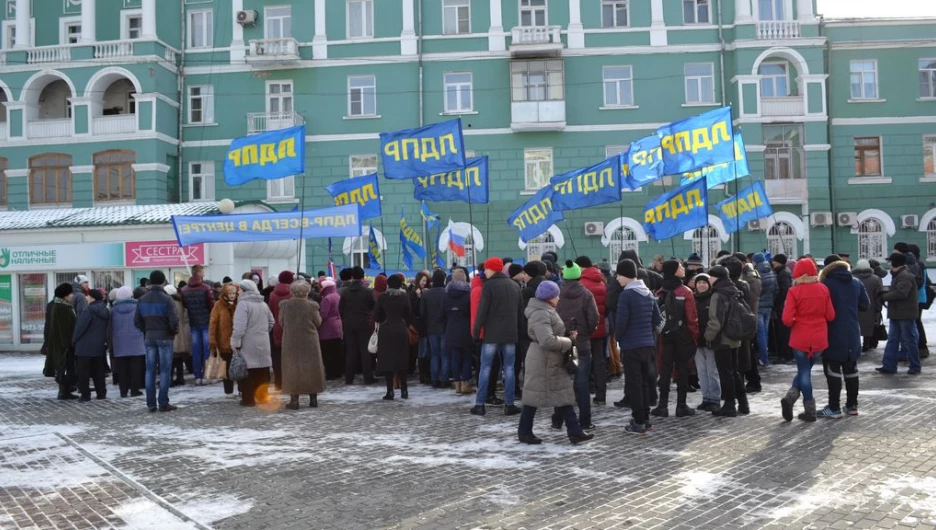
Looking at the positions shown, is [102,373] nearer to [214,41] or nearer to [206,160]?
[206,160]

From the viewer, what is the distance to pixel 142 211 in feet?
73.9

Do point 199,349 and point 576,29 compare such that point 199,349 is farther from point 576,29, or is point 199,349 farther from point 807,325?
point 576,29

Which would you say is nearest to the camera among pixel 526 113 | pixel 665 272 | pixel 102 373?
pixel 665 272

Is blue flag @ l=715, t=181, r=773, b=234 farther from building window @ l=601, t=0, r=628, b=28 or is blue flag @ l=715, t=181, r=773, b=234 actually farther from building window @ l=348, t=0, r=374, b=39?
building window @ l=348, t=0, r=374, b=39

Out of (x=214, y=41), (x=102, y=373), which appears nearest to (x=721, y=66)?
(x=214, y=41)

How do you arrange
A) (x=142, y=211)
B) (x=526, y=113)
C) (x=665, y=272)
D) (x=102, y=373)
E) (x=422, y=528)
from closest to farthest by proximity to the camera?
(x=422, y=528), (x=665, y=272), (x=102, y=373), (x=142, y=211), (x=526, y=113)

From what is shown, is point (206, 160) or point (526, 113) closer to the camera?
point (526, 113)

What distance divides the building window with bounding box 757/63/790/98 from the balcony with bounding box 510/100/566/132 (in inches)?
314

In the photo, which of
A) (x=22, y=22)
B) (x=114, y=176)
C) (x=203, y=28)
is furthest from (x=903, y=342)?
(x=22, y=22)

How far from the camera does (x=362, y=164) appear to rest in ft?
107

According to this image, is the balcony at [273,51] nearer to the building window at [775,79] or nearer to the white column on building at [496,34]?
the white column on building at [496,34]

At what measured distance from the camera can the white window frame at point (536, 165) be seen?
31.8m

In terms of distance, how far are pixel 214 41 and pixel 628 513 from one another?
32.3 m

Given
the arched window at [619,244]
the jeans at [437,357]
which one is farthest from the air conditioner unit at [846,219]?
the jeans at [437,357]
